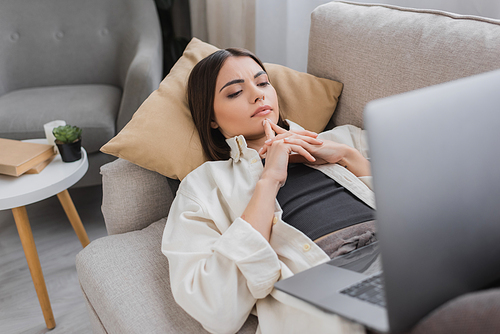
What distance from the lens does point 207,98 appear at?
124 cm

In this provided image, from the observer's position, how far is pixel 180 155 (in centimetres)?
120

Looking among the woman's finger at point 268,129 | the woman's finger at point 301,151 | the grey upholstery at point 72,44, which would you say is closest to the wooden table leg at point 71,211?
the grey upholstery at point 72,44

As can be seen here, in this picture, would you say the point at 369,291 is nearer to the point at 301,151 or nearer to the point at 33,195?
the point at 301,151

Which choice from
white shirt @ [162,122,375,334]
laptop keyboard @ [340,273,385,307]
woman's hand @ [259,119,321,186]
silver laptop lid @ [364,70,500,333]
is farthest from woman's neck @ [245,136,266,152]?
silver laptop lid @ [364,70,500,333]

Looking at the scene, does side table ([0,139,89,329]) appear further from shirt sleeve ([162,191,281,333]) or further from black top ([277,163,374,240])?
black top ([277,163,374,240])

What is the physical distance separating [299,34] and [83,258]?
1469 millimetres

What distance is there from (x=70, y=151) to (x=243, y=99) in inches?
29.9

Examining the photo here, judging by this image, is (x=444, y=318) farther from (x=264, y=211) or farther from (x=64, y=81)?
(x=64, y=81)

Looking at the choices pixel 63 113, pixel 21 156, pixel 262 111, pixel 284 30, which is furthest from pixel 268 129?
pixel 63 113

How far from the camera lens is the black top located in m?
0.94

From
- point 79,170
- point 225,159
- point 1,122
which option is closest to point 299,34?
point 225,159

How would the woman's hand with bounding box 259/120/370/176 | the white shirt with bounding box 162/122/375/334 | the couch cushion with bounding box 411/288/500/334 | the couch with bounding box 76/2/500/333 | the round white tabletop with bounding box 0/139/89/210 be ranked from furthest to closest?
the round white tabletop with bounding box 0/139/89/210 → the woman's hand with bounding box 259/120/370/176 → the couch with bounding box 76/2/500/333 → the white shirt with bounding box 162/122/375/334 → the couch cushion with bounding box 411/288/500/334

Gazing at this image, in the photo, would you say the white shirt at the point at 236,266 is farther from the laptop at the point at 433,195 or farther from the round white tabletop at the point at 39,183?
the round white tabletop at the point at 39,183

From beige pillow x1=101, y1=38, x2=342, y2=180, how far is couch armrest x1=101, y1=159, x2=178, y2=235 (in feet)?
0.18
